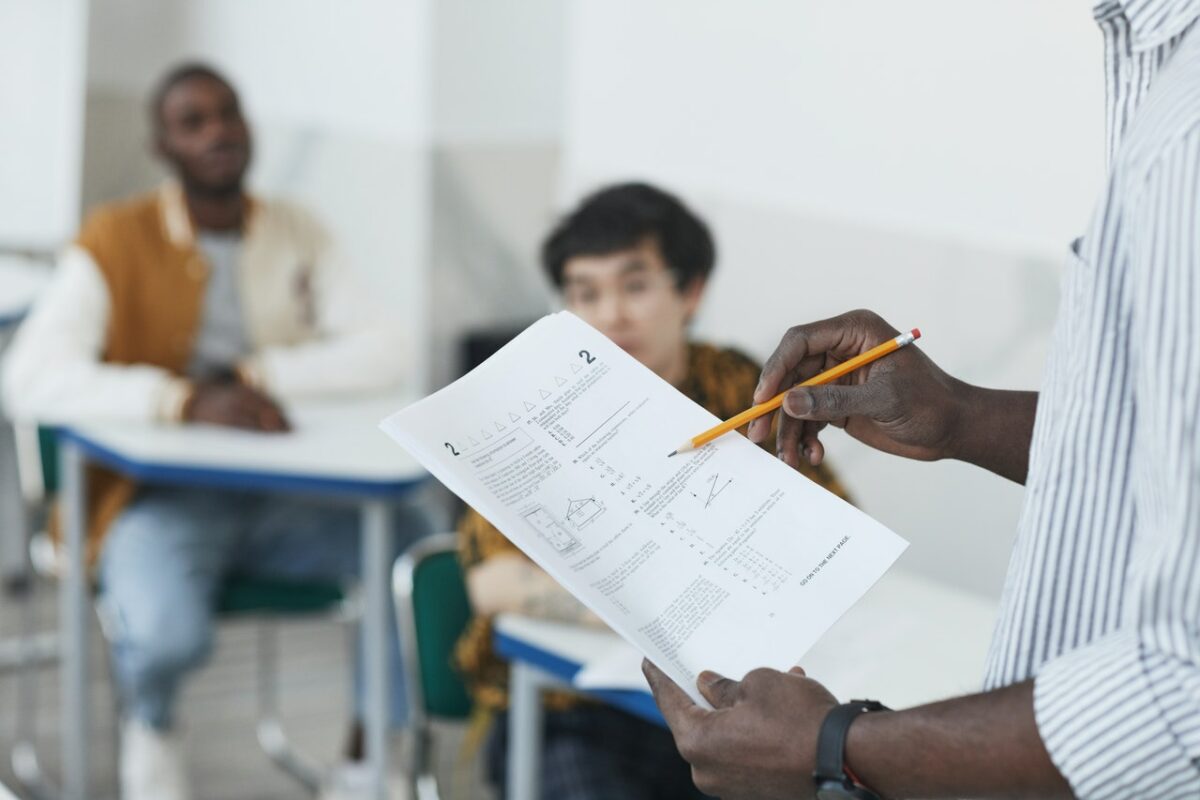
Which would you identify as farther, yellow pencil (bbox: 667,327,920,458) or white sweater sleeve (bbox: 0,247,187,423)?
white sweater sleeve (bbox: 0,247,187,423)

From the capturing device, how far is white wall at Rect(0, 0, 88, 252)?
4691 mm

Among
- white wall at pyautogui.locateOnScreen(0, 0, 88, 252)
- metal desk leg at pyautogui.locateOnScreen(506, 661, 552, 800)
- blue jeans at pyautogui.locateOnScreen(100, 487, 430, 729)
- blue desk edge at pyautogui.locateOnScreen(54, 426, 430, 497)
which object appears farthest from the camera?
white wall at pyautogui.locateOnScreen(0, 0, 88, 252)

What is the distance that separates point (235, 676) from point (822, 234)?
194cm

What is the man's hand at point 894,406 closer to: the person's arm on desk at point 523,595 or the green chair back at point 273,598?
the person's arm on desk at point 523,595

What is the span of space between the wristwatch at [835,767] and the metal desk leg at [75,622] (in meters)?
2.14

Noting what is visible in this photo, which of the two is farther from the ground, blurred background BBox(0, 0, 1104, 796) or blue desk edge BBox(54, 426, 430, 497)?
blurred background BBox(0, 0, 1104, 796)

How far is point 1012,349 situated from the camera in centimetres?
225

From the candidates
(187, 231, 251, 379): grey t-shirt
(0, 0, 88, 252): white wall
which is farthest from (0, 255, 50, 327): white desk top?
(187, 231, 251, 379): grey t-shirt

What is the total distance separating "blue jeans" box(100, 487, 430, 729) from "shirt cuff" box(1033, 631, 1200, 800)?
2023mm

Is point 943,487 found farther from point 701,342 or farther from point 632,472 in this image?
point 632,472

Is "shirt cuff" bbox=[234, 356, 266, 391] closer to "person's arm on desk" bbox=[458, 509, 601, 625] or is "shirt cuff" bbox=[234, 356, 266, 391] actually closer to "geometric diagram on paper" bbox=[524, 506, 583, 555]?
"person's arm on desk" bbox=[458, 509, 601, 625]

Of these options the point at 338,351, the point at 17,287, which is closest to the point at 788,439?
the point at 338,351

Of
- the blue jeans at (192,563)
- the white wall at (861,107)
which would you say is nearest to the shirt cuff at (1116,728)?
the white wall at (861,107)

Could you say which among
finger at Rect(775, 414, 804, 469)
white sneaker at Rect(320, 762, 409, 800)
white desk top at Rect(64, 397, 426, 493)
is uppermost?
finger at Rect(775, 414, 804, 469)
